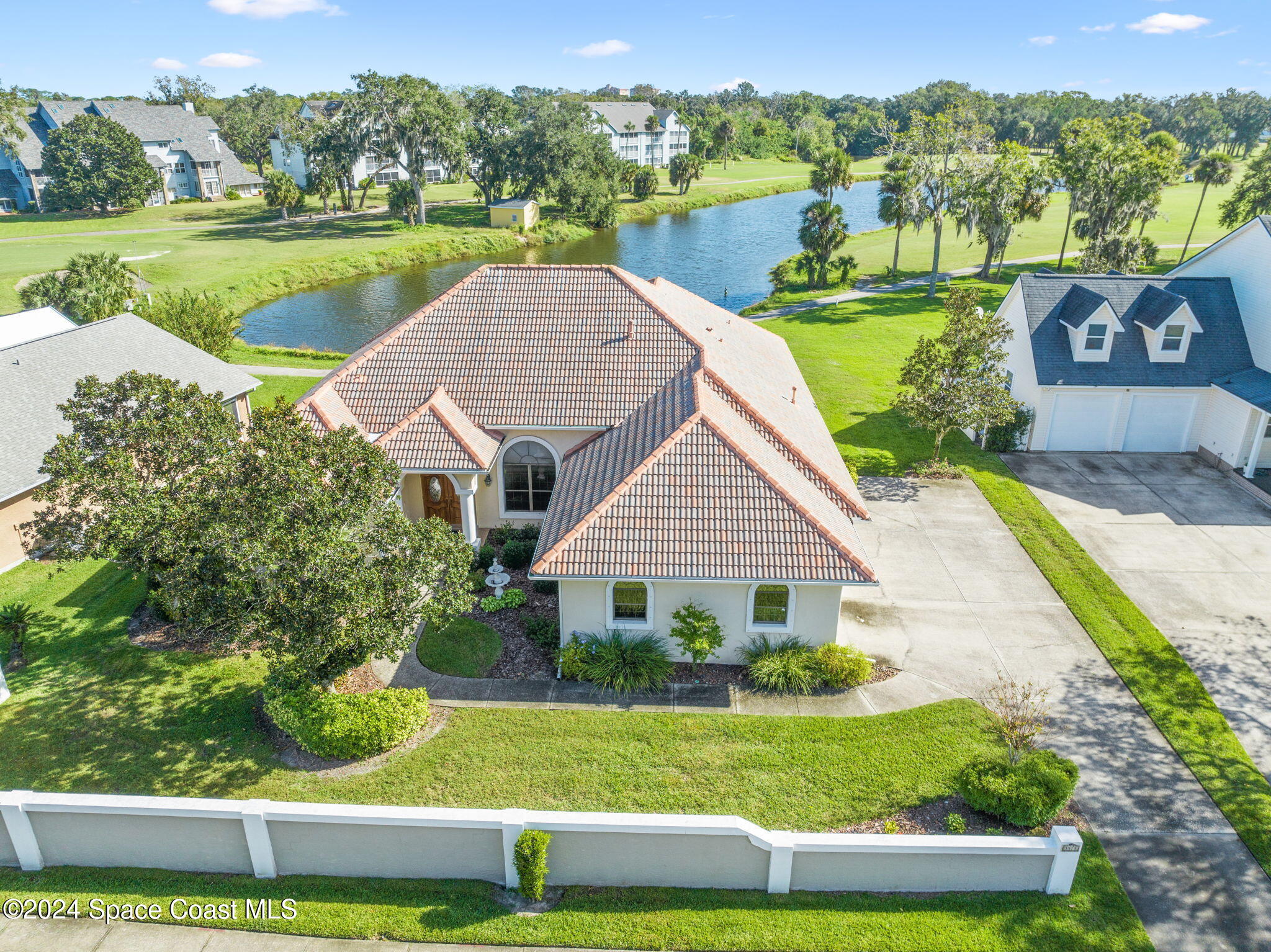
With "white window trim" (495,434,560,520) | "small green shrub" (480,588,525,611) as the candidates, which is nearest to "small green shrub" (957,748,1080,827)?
"small green shrub" (480,588,525,611)

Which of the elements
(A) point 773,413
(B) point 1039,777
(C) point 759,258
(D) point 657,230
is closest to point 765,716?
(B) point 1039,777

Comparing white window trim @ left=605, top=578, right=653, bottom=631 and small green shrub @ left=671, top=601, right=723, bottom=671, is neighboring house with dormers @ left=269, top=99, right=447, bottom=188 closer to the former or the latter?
white window trim @ left=605, top=578, right=653, bottom=631

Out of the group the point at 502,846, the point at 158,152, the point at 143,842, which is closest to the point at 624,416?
the point at 502,846

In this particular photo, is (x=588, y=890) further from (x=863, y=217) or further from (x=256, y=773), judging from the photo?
(x=863, y=217)

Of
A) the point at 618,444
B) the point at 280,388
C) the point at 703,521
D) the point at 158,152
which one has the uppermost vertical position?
the point at 158,152

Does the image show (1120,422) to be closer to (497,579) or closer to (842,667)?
(842,667)

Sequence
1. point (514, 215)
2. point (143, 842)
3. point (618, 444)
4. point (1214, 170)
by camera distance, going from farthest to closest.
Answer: point (514, 215), point (1214, 170), point (618, 444), point (143, 842)

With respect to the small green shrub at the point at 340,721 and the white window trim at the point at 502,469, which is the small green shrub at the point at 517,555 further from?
the small green shrub at the point at 340,721
